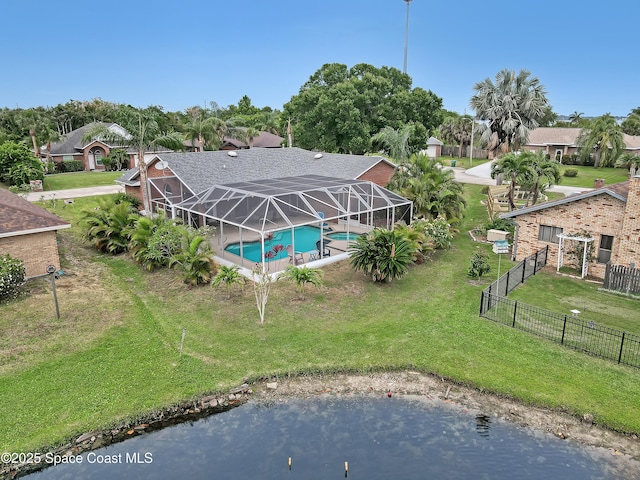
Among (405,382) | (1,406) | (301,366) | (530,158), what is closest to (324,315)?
(301,366)

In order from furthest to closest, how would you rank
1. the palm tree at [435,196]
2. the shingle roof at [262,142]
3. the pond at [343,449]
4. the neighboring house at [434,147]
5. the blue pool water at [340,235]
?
1. the neighboring house at [434,147]
2. the shingle roof at [262,142]
3. the palm tree at [435,196]
4. the blue pool water at [340,235]
5. the pond at [343,449]

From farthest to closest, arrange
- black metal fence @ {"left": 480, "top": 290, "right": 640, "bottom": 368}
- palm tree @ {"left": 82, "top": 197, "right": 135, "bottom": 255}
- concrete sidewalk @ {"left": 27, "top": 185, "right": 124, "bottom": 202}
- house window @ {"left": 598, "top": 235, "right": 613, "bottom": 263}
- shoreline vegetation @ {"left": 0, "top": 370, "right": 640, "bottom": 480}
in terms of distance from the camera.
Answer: concrete sidewalk @ {"left": 27, "top": 185, "right": 124, "bottom": 202}, palm tree @ {"left": 82, "top": 197, "right": 135, "bottom": 255}, house window @ {"left": 598, "top": 235, "right": 613, "bottom": 263}, black metal fence @ {"left": 480, "top": 290, "right": 640, "bottom": 368}, shoreline vegetation @ {"left": 0, "top": 370, "right": 640, "bottom": 480}

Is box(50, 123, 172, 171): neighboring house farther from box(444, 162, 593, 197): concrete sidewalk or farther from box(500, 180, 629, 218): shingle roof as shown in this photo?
box(500, 180, 629, 218): shingle roof

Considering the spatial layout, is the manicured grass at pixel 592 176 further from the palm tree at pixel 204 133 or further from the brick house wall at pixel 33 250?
the brick house wall at pixel 33 250

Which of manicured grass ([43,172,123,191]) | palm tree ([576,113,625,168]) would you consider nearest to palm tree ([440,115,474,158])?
palm tree ([576,113,625,168])

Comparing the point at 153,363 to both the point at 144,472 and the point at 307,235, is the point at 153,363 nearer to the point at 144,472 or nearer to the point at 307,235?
the point at 144,472

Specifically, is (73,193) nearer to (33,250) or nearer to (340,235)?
(33,250)

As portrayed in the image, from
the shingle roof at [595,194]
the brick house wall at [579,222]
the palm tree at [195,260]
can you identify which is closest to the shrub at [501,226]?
the brick house wall at [579,222]
